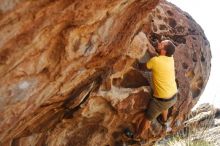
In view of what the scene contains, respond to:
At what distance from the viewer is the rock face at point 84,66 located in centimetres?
485

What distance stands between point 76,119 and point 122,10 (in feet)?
7.37

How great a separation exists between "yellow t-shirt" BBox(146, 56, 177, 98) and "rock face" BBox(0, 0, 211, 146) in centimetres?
19

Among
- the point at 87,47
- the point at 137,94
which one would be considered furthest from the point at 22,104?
the point at 137,94

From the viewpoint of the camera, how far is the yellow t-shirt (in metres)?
7.25

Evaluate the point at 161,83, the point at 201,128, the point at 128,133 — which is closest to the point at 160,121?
the point at 128,133

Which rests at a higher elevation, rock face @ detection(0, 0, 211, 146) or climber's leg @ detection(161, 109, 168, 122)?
rock face @ detection(0, 0, 211, 146)

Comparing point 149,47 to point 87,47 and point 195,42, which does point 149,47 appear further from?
point 87,47

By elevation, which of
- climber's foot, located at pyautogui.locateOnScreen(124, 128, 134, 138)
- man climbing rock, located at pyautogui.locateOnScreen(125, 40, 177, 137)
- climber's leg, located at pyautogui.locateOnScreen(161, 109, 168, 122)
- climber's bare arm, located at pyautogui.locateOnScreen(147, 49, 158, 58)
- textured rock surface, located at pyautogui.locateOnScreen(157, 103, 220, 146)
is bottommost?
textured rock surface, located at pyautogui.locateOnScreen(157, 103, 220, 146)

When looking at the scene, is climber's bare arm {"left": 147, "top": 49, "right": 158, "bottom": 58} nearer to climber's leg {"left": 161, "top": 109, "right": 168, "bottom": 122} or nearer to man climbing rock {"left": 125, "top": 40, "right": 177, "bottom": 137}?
man climbing rock {"left": 125, "top": 40, "right": 177, "bottom": 137}

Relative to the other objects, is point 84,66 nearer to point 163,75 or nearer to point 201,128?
point 163,75

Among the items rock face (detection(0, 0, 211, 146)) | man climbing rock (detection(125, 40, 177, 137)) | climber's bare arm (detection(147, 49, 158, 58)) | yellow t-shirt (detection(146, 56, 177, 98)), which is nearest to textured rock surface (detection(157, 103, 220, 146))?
rock face (detection(0, 0, 211, 146))

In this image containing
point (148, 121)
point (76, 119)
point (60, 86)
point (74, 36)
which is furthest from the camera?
point (148, 121)

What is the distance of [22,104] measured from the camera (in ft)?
17.6

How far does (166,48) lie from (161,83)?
574 mm
